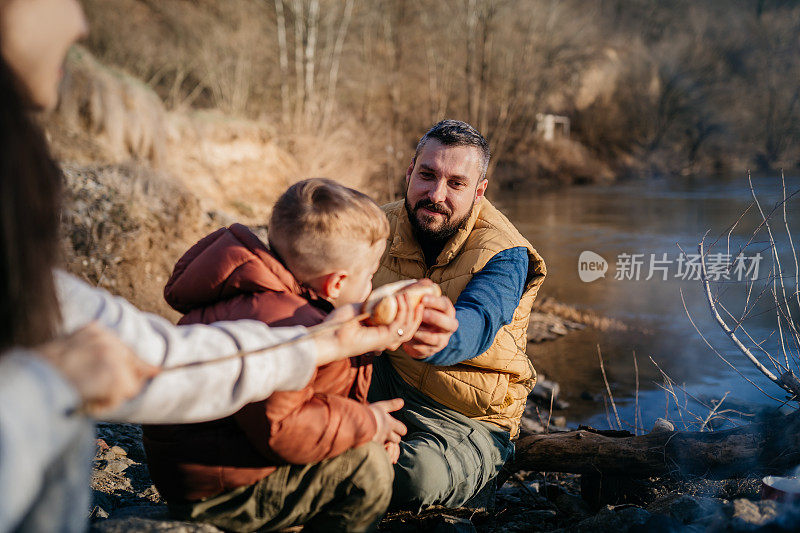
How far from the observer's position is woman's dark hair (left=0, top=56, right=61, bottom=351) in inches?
44.3

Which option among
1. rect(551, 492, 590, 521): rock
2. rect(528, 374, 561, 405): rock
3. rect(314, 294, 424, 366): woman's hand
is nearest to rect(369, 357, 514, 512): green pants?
rect(551, 492, 590, 521): rock

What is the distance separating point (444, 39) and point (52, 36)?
22.2 meters

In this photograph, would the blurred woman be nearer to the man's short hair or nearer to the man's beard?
the man's beard

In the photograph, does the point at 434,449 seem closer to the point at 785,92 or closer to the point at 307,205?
the point at 307,205

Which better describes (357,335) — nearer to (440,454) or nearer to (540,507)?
(440,454)

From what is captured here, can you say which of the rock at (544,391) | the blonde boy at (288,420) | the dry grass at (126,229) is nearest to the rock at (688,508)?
the blonde boy at (288,420)

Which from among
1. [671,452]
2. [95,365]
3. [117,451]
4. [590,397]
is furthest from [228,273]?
[590,397]

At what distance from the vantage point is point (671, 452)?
2.87 metres

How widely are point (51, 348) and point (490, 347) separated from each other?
76.2 inches

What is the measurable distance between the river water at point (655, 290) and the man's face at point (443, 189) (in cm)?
159

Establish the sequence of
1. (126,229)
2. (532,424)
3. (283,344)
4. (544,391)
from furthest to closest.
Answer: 1. (544,391)
2. (126,229)
3. (532,424)
4. (283,344)

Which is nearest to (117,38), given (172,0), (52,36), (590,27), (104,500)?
(172,0)

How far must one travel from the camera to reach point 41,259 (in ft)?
3.88

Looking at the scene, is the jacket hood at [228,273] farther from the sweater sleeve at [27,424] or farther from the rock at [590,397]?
the rock at [590,397]
